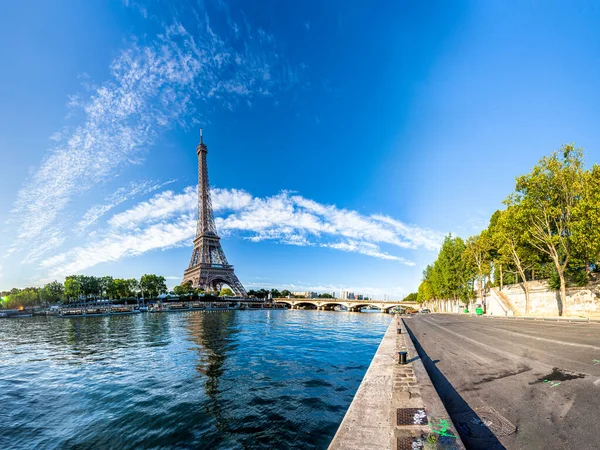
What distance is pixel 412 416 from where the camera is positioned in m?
5.38

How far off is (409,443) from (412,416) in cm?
124

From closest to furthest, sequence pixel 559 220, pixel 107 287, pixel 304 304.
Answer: pixel 559 220 < pixel 107 287 < pixel 304 304

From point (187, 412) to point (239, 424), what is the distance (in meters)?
2.27

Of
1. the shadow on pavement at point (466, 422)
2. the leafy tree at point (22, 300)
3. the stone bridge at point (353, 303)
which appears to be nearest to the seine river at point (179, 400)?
the shadow on pavement at point (466, 422)

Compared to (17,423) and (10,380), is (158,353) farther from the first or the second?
(17,423)

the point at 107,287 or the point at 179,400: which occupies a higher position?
the point at 179,400

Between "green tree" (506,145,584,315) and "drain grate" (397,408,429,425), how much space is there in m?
36.8

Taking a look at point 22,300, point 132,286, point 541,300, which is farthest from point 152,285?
point 541,300

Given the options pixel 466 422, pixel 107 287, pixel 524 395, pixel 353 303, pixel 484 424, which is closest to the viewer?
pixel 484 424

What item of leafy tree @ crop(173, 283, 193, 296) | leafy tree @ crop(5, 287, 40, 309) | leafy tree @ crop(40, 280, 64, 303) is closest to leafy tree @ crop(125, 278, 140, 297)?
→ leafy tree @ crop(173, 283, 193, 296)

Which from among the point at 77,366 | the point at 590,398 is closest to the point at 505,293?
the point at 590,398

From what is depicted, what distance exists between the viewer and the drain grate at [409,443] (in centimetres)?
415

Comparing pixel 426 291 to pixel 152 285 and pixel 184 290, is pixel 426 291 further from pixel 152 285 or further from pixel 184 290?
pixel 152 285

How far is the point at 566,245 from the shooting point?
31.9 m
